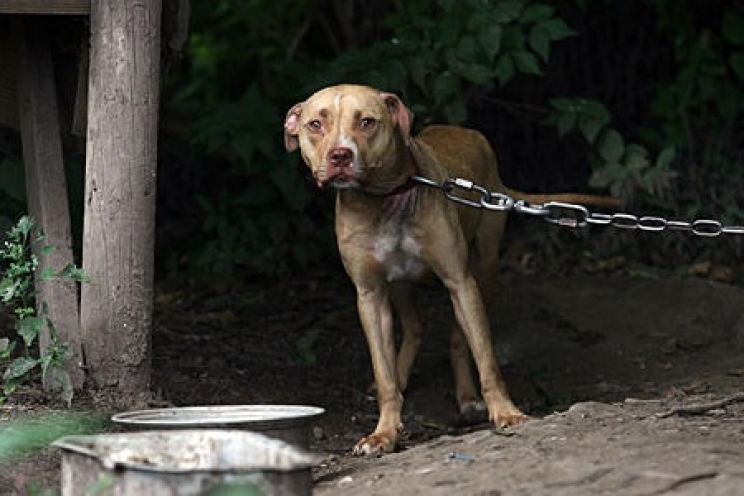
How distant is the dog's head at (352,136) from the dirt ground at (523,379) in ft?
3.14

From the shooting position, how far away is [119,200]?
19.4ft

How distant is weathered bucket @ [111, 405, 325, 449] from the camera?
480cm

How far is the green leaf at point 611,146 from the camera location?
9.08 metres

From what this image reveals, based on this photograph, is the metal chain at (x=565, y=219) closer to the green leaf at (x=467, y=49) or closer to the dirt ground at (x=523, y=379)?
the dirt ground at (x=523, y=379)

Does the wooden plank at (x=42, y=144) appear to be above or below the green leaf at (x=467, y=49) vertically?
below

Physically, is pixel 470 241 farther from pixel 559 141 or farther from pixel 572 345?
pixel 559 141

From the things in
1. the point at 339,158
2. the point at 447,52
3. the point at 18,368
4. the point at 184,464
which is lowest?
the point at 184,464

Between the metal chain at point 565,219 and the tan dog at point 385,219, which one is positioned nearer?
the metal chain at point 565,219

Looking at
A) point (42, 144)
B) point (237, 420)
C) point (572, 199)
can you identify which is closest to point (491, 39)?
point (572, 199)

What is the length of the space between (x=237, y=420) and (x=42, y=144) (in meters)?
1.91

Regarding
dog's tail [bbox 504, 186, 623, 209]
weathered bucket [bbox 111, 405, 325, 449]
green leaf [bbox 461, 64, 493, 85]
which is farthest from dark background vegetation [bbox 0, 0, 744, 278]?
weathered bucket [bbox 111, 405, 325, 449]

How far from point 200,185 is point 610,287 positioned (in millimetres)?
2782

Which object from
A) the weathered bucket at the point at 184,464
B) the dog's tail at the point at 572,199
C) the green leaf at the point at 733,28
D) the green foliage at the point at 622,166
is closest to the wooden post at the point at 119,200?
the weathered bucket at the point at 184,464

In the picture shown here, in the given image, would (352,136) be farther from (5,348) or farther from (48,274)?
(5,348)
